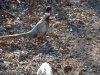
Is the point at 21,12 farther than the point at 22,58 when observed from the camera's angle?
Yes

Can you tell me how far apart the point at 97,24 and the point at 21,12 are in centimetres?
177

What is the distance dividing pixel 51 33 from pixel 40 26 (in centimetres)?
41

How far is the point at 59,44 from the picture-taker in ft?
22.9

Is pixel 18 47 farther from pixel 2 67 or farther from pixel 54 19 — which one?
pixel 54 19

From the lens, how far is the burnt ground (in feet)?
20.4

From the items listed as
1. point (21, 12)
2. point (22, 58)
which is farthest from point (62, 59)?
point (21, 12)

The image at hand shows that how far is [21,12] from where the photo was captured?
8289mm

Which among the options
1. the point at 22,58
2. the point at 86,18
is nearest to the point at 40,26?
the point at 22,58

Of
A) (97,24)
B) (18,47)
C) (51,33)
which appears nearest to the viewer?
(18,47)

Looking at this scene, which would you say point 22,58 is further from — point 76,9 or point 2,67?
point 76,9

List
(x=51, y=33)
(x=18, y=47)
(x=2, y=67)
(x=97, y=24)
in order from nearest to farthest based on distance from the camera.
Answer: (x=2, y=67), (x=18, y=47), (x=51, y=33), (x=97, y=24)

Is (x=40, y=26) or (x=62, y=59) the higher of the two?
(x=40, y=26)

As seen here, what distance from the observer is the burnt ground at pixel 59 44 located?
6230 millimetres

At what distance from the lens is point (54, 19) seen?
803 centimetres
